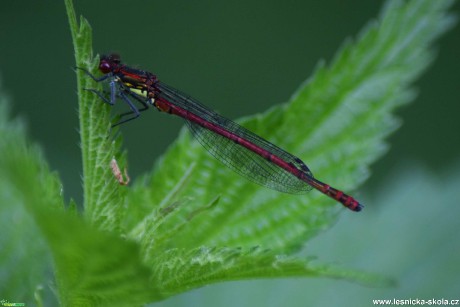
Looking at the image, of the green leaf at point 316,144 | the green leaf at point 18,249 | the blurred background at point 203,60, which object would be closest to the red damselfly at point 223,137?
the green leaf at point 316,144

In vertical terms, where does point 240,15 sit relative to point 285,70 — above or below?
above

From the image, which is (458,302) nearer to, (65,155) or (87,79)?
(87,79)

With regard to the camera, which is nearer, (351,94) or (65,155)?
(351,94)

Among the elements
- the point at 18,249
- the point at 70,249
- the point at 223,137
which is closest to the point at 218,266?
the point at 70,249

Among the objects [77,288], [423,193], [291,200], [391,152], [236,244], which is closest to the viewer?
[77,288]

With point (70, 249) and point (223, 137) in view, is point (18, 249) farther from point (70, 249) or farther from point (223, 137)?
point (223, 137)

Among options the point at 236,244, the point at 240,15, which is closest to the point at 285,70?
the point at 240,15

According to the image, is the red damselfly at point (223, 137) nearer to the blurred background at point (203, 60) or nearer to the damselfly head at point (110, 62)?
the damselfly head at point (110, 62)

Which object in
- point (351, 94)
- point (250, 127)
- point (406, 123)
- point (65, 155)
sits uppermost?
point (406, 123)
